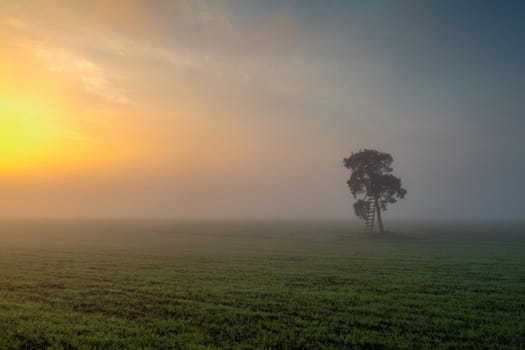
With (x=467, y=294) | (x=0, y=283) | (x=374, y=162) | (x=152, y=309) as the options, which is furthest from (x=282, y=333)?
(x=374, y=162)

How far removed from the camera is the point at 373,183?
67.0 m

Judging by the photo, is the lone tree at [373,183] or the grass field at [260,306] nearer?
the grass field at [260,306]

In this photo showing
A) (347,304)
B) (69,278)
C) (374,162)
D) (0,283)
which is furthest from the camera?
(374,162)

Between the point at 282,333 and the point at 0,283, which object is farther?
the point at 0,283

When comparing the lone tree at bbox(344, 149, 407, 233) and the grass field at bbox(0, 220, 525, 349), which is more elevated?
the lone tree at bbox(344, 149, 407, 233)

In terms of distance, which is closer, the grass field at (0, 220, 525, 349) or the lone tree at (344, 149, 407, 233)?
the grass field at (0, 220, 525, 349)

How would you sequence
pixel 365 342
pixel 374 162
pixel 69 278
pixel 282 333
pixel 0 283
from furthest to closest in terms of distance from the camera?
pixel 374 162 < pixel 69 278 < pixel 0 283 < pixel 282 333 < pixel 365 342

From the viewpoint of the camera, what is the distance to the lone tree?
66.7 meters

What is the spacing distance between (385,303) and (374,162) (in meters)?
55.3

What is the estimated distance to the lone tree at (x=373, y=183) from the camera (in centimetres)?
6669

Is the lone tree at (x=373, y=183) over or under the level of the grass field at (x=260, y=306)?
over

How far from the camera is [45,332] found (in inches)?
444

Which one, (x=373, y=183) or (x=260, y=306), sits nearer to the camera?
(x=260, y=306)

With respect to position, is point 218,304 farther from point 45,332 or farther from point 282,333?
point 45,332
